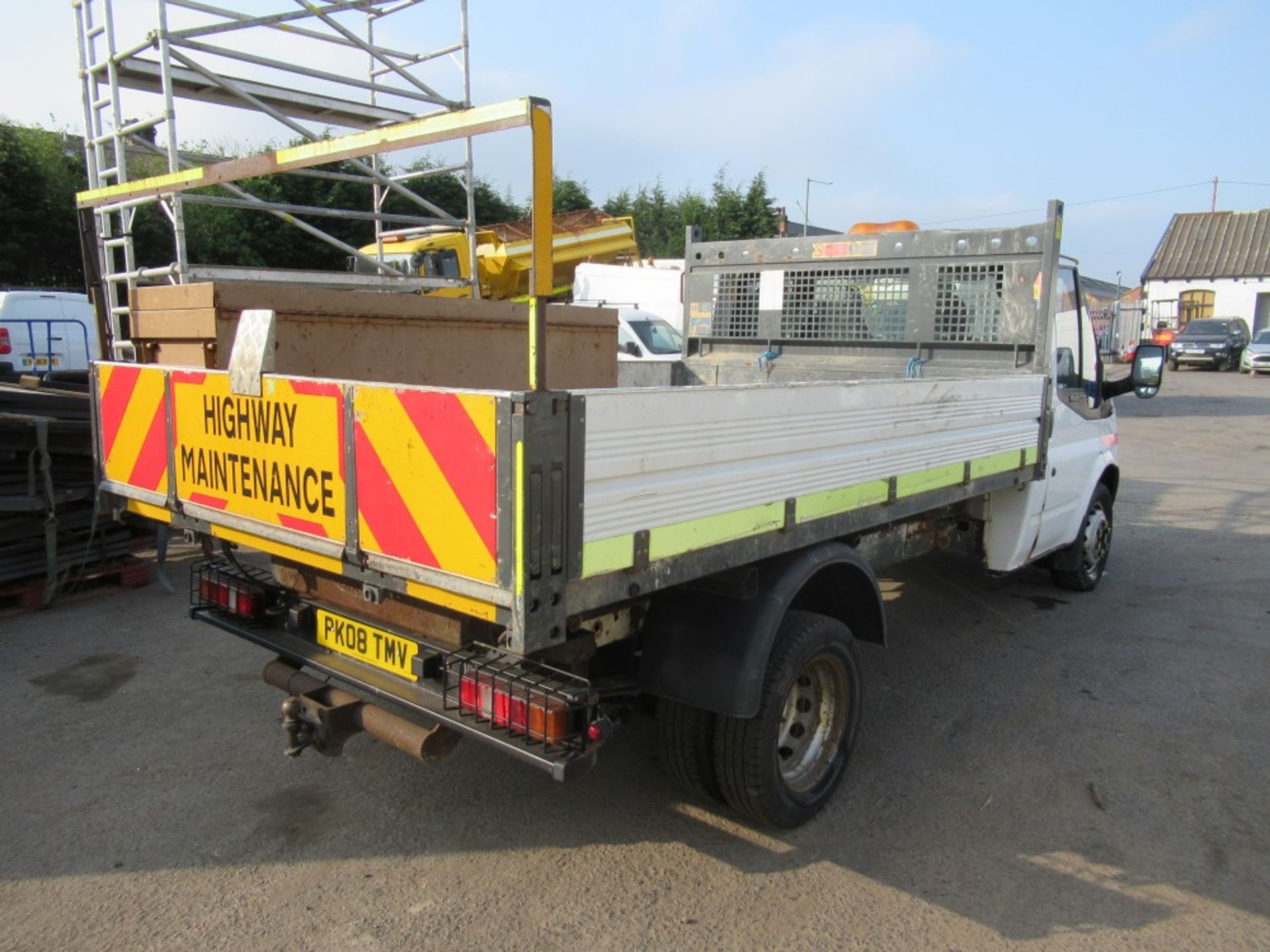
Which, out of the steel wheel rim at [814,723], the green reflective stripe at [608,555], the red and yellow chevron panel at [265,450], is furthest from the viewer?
the steel wheel rim at [814,723]

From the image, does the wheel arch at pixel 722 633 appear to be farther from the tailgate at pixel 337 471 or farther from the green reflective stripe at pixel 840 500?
the tailgate at pixel 337 471

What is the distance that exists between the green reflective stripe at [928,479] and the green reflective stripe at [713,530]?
0.85m

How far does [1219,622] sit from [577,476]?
524 cm

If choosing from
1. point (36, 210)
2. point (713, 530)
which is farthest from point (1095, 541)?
point (36, 210)

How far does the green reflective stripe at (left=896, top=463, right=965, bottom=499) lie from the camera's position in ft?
12.1

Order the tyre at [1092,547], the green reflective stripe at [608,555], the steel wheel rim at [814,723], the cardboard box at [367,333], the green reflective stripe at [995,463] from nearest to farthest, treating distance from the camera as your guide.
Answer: the green reflective stripe at [608,555] → the steel wheel rim at [814,723] → the cardboard box at [367,333] → the green reflective stripe at [995,463] → the tyre at [1092,547]

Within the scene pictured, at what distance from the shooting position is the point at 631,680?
3.14 metres

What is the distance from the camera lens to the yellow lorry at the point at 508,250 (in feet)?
43.6

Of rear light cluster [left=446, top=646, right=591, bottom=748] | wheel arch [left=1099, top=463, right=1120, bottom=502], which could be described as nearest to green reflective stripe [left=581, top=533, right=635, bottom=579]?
rear light cluster [left=446, top=646, right=591, bottom=748]

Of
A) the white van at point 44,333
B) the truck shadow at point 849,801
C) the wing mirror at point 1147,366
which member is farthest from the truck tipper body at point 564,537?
the white van at point 44,333

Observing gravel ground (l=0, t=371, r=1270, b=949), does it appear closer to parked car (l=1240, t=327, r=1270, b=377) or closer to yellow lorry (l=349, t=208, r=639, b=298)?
yellow lorry (l=349, t=208, r=639, b=298)

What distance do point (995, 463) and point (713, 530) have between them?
220cm

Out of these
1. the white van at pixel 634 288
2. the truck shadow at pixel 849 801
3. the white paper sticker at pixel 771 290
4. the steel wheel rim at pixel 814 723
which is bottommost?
the truck shadow at pixel 849 801

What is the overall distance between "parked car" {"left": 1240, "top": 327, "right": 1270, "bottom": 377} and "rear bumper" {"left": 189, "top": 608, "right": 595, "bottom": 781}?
31737 mm
